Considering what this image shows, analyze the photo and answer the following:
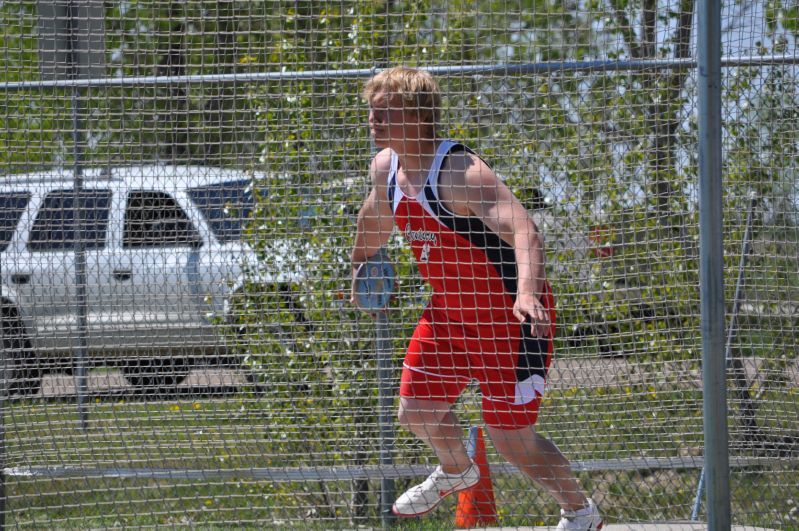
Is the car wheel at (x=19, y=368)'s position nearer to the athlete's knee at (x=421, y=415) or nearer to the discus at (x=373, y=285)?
the discus at (x=373, y=285)

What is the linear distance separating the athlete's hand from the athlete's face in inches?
32.4

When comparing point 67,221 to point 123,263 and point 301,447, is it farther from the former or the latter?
point 301,447

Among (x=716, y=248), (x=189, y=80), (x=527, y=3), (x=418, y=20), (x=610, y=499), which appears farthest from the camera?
(x=527, y=3)

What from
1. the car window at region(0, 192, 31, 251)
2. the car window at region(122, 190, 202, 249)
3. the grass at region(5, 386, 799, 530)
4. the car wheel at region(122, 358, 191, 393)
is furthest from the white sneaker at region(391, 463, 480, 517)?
the car window at region(0, 192, 31, 251)

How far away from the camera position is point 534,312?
327 centimetres

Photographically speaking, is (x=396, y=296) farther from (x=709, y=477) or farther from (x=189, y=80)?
(x=709, y=477)

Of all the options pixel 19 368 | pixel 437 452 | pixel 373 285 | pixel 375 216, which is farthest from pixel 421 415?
pixel 19 368

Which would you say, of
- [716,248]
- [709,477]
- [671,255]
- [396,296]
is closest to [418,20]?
[396,296]

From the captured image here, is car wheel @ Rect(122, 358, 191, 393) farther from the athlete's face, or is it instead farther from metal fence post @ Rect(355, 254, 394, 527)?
the athlete's face

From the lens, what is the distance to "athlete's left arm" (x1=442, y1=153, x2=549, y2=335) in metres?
3.30

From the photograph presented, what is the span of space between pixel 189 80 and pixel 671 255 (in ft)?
7.81

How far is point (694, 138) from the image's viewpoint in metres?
4.36

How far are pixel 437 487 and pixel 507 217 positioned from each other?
1202mm

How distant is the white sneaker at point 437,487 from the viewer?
388 centimetres
